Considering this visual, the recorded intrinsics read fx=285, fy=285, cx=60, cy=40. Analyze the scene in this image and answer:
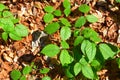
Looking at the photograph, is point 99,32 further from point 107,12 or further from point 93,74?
point 93,74

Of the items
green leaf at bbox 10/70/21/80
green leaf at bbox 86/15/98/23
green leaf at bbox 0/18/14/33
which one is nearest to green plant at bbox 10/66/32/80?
green leaf at bbox 10/70/21/80

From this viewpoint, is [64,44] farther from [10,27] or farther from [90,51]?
[10,27]

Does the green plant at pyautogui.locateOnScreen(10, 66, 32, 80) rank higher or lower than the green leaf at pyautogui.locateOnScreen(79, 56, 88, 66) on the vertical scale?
lower

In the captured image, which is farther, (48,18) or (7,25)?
(48,18)

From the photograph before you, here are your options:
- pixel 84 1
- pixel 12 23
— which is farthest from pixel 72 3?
pixel 12 23

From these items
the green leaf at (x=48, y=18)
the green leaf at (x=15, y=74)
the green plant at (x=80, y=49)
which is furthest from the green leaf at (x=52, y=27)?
the green leaf at (x=15, y=74)

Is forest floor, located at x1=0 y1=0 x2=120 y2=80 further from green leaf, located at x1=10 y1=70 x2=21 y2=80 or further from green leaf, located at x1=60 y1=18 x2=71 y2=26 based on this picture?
green leaf, located at x1=60 y1=18 x2=71 y2=26

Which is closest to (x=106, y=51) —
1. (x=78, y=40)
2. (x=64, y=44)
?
(x=78, y=40)
